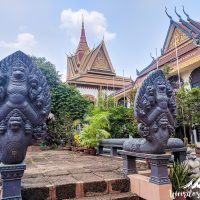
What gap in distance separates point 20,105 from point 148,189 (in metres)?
1.62

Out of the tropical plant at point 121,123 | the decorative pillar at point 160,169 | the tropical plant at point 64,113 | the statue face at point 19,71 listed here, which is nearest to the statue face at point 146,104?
the decorative pillar at point 160,169

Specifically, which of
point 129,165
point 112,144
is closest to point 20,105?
point 129,165

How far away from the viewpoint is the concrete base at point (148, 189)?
2.29 m

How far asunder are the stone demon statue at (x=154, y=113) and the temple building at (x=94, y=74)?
62.7 feet

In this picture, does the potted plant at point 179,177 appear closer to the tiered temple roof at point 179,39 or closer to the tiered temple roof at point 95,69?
the tiered temple roof at point 179,39

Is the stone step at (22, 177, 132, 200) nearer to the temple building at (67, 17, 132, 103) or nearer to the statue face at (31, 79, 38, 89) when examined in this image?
the statue face at (31, 79, 38, 89)

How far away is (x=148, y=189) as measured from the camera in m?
2.45

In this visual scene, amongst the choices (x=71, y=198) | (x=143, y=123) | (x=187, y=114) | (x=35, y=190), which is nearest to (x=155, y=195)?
(x=143, y=123)

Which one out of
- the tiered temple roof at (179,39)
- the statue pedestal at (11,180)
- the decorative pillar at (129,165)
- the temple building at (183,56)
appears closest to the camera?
the statue pedestal at (11,180)

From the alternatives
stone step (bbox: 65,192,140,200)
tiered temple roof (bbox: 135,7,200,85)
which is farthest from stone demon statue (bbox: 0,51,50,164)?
tiered temple roof (bbox: 135,7,200,85)

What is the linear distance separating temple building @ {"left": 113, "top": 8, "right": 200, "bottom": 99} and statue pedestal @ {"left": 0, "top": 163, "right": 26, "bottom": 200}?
32.9 ft

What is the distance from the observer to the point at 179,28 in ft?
53.5

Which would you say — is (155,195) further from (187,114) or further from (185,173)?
(187,114)

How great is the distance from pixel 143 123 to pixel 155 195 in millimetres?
754
